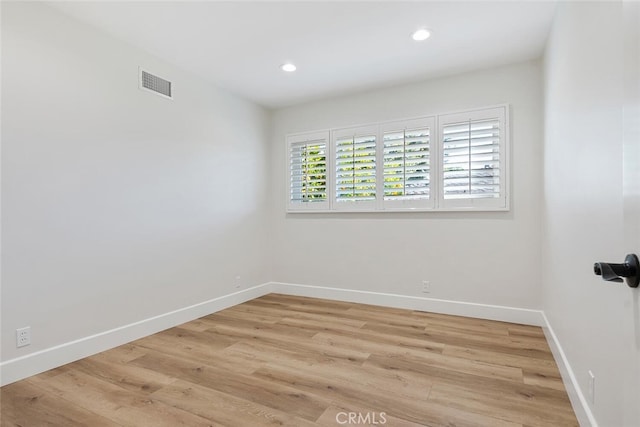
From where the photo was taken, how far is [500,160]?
11.1 ft

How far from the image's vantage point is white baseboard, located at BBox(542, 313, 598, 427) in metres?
1.57

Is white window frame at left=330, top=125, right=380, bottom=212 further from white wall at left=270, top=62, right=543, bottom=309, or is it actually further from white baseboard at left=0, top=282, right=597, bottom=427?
white baseboard at left=0, top=282, right=597, bottom=427

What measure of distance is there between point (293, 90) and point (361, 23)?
5.26ft

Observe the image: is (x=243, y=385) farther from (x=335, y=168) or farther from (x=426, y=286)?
(x=335, y=168)

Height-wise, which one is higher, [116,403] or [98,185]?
[98,185]

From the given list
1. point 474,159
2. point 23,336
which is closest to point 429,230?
point 474,159

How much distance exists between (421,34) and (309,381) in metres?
2.90

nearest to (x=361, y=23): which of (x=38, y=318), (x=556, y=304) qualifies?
(x=556, y=304)

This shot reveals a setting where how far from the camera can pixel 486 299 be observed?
3486mm

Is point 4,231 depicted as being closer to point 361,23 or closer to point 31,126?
point 31,126

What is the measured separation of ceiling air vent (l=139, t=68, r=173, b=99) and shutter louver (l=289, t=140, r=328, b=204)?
1.81 m

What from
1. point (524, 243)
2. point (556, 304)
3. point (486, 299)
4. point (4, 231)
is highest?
point (4, 231)

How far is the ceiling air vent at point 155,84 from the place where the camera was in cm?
309

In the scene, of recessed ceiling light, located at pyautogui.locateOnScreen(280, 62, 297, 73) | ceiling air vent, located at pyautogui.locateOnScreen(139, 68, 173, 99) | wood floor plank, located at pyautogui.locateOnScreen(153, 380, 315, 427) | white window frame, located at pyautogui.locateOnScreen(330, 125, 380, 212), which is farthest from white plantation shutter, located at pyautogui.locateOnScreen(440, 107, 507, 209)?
ceiling air vent, located at pyautogui.locateOnScreen(139, 68, 173, 99)
